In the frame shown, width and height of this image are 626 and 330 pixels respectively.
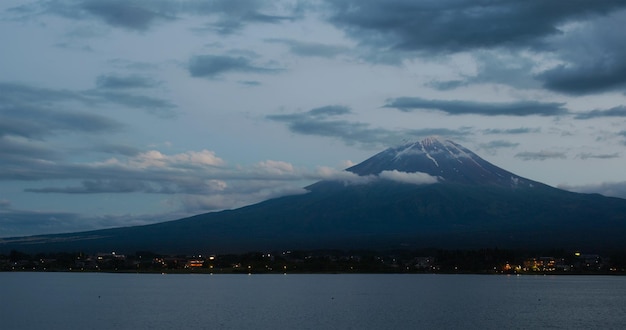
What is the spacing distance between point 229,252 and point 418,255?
3084 cm

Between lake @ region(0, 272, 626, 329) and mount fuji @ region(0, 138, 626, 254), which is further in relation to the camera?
mount fuji @ region(0, 138, 626, 254)

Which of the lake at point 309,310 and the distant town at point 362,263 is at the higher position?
the distant town at point 362,263

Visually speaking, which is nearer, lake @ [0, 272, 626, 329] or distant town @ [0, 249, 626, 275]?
lake @ [0, 272, 626, 329]

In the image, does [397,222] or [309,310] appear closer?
[309,310]

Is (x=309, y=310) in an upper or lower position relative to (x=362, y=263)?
lower

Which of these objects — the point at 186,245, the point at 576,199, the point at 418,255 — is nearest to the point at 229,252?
the point at 186,245

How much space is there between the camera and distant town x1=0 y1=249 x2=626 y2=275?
4473 inches

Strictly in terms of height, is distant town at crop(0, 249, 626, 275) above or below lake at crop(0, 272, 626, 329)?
above

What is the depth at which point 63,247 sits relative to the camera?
7146 inches

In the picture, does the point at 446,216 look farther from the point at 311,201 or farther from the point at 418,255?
the point at 418,255

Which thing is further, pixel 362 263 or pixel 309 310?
pixel 362 263

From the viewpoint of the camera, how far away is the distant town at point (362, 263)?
373 feet

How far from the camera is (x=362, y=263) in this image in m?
116

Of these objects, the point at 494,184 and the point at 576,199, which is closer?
the point at 576,199
